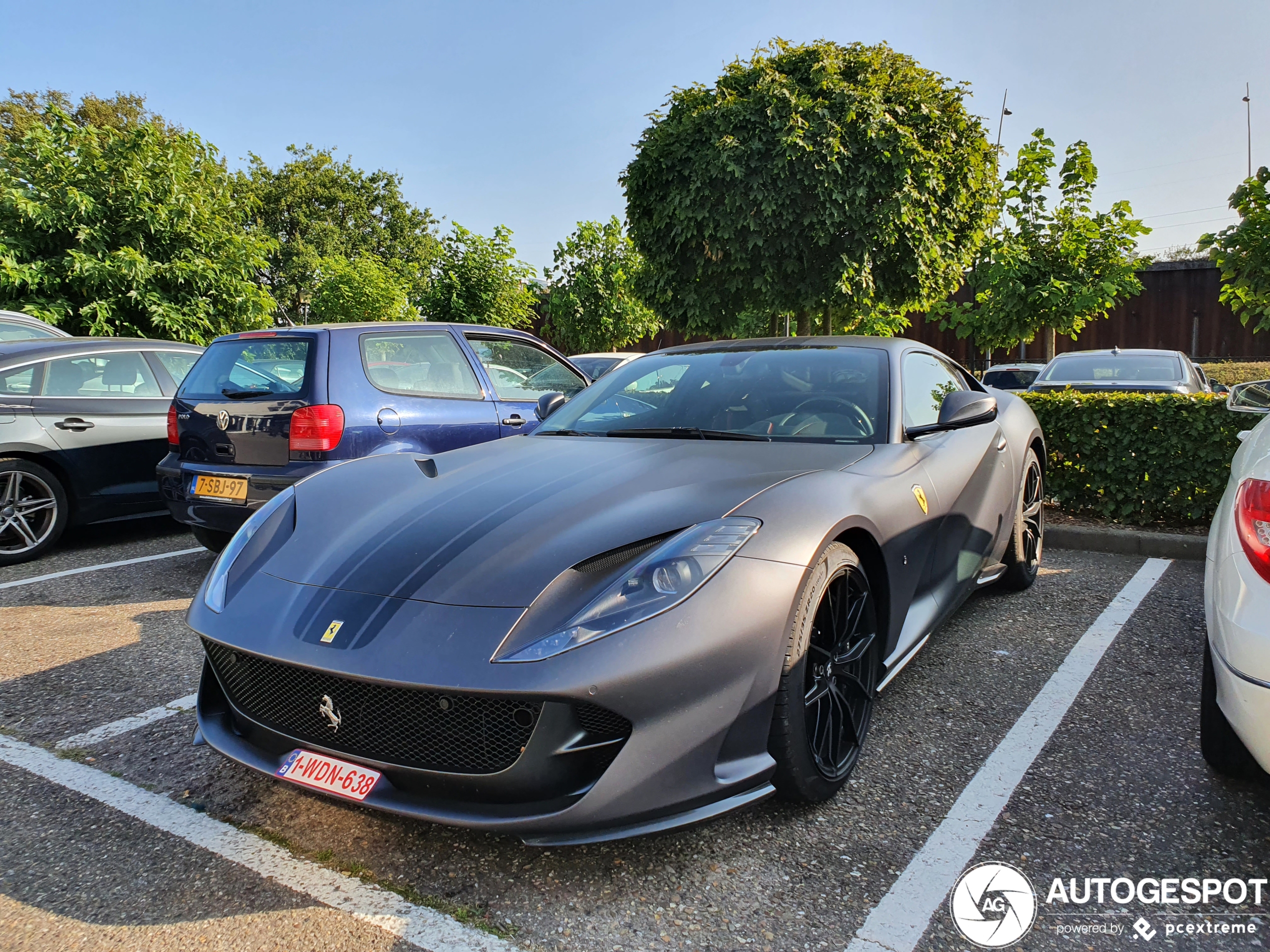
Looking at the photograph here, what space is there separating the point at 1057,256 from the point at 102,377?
14.3m

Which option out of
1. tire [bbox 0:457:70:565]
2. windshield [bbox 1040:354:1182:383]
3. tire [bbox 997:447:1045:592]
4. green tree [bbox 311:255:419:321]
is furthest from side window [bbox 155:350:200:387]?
green tree [bbox 311:255:419:321]

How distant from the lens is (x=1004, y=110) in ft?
81.8

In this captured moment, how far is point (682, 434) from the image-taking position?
3.20 meters

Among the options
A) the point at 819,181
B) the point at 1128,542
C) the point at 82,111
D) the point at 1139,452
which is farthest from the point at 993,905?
the point at 82,111

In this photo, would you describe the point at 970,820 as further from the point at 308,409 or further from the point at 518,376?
the point at 518,376

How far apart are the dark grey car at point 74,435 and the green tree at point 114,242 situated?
18.7 ft

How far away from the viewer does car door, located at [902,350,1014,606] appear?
322cm

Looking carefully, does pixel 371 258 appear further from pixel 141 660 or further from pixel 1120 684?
pixel 1120 684

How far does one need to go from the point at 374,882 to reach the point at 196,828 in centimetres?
61

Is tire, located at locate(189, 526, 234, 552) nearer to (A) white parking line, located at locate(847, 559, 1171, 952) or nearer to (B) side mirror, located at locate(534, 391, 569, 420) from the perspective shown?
(B) side mirror, located at locate(534, 391, 569, 420)

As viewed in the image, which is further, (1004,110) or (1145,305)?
(1145,305)

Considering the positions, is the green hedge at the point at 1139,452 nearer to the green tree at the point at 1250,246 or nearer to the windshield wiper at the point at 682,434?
the green tree at the point at 1250,246

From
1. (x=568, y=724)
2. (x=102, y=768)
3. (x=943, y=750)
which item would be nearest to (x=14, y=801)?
(x=102, y=768)

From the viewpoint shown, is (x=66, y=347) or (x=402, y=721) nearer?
(x=402, y=721)
